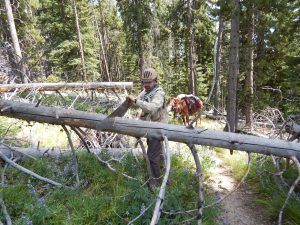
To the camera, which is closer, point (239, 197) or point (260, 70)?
point (239, 197)

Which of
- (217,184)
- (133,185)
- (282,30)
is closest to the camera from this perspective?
(133,185)

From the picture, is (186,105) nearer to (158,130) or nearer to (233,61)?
(233,61)

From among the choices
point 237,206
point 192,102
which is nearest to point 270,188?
point 237,206

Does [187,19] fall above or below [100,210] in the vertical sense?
above

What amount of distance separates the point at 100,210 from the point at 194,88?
1850cm

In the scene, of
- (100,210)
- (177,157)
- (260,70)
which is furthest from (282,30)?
(100,210)

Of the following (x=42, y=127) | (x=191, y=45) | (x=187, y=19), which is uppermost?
(x=187, y=19)

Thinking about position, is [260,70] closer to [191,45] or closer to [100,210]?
[191,45]

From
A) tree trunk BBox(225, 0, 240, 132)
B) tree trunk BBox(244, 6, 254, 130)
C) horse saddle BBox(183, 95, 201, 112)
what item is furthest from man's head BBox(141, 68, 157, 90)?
tree trunk BBox(244, 6, 254, 130)

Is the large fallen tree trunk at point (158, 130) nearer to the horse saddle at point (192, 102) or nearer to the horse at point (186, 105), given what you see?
the horse at point (186, 105)

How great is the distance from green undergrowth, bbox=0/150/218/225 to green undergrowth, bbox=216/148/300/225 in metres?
1.06

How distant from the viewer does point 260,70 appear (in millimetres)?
16234

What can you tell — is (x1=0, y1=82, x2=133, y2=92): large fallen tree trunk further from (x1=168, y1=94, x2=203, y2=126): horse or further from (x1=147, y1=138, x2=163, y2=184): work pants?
(x1=147, y1=138, x2=163, y2=184): work pants

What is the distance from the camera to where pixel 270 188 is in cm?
552
